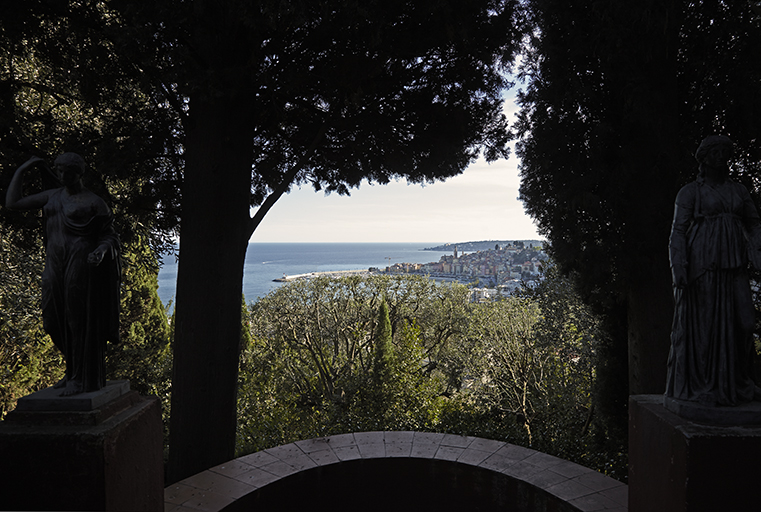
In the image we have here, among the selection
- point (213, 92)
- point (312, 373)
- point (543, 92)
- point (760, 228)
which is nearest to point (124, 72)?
point (213, 92)

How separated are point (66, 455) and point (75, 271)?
1.08 meters

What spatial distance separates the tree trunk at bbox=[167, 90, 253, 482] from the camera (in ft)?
16.8

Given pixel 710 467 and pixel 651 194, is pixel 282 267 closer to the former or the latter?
pixel 651 194

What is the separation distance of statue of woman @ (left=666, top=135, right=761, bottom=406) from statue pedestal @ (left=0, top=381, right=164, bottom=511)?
3.59 meters

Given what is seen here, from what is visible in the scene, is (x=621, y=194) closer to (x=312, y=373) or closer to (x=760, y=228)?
(x=760, y=228)

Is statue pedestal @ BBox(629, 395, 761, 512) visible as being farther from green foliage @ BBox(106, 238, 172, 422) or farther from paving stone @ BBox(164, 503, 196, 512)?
green foliage @ BBox(106, 238, 172, 422)

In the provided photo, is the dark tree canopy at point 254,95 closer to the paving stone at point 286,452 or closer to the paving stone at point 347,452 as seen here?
Answer: the paving stone at point 286,452

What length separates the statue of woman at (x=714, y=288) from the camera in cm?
293

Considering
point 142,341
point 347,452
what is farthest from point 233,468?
point 142,341

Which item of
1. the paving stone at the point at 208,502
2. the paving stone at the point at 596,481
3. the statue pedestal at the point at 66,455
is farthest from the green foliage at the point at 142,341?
the paving stone at the point at 596,481

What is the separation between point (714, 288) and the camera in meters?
2.98

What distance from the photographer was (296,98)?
229 inches

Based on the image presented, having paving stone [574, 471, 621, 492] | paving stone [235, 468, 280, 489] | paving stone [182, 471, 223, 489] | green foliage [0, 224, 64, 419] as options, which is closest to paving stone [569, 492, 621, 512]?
paving stone [574, 471, 621, 492]

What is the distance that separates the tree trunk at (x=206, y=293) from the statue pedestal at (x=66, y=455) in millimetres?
2378
